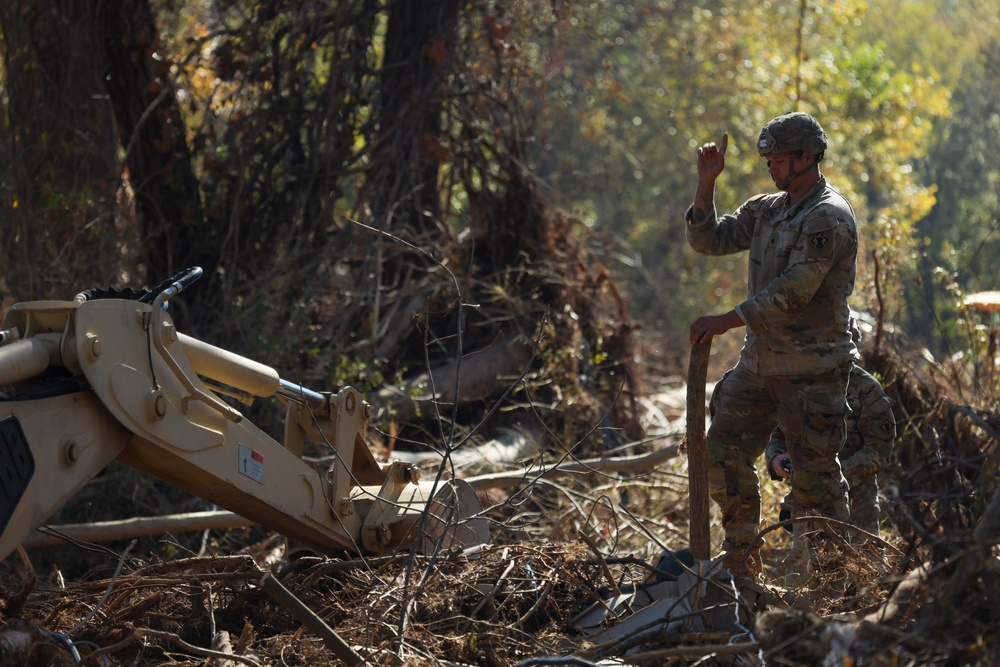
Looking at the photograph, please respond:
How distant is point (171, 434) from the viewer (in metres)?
3.62

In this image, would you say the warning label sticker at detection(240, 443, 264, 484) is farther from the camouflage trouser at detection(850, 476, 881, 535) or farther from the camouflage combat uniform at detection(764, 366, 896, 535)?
the camouflage trouser at detection(850, 476, 881, 535)

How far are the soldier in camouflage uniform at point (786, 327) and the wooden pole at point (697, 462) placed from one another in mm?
213

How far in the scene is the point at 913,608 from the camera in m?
3.13

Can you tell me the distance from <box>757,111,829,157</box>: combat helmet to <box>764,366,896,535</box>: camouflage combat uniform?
1.18 metres

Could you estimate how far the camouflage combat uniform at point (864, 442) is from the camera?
211 inches

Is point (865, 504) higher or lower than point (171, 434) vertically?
lower

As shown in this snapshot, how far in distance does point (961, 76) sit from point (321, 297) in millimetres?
28037

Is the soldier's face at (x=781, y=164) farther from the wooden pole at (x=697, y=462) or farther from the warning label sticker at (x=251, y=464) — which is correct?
the warning label sticker at (x=251, y=464)

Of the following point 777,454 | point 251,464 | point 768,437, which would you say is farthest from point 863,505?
point 251,464

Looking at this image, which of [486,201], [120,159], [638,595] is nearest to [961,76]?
[486,201]

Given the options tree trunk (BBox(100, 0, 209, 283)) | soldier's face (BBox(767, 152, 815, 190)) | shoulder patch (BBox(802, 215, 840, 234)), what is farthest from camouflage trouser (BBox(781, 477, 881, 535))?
tree trunk (BBox(100, 0, 209, 283))

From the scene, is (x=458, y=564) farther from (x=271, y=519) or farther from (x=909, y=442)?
(x=909, y=442)

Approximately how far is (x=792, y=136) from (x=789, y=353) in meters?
0.92

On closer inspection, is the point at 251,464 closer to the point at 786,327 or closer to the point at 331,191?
the point at 786,327
